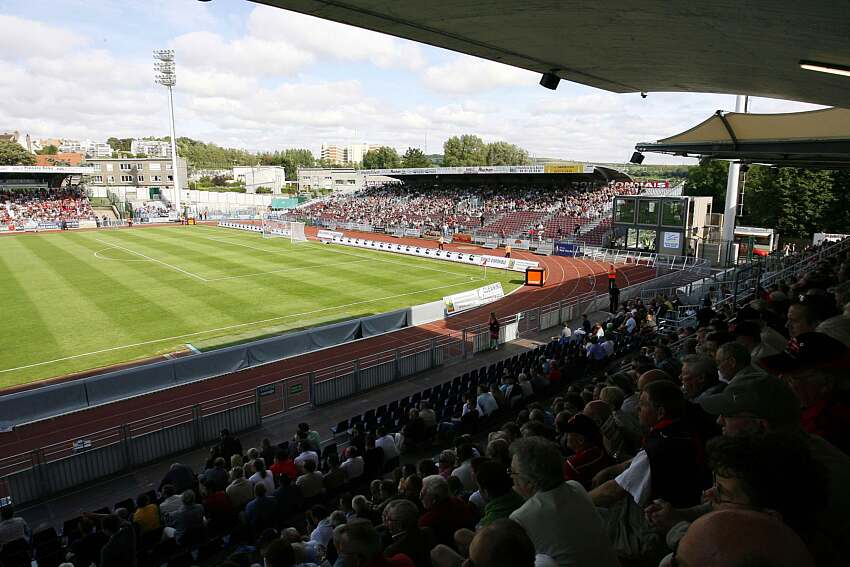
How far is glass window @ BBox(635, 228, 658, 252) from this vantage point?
3675 centimetres

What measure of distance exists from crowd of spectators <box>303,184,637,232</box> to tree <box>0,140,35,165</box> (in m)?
59.6

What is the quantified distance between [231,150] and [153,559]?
198 meters

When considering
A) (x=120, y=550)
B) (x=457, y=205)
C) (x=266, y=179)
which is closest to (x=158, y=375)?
(x=120, y=550)

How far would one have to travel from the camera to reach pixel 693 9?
163 inches

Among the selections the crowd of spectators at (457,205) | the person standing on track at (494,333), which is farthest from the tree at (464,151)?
the person standing on track at (494,333)

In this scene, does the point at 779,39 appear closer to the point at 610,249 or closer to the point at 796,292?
the point at 796,292

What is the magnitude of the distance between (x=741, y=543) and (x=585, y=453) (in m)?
2.39

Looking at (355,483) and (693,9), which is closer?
(693,9)

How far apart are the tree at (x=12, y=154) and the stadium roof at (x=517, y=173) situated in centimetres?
7039

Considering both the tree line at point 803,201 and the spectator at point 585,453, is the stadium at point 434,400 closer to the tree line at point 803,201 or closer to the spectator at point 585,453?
the spectator at point 585,453

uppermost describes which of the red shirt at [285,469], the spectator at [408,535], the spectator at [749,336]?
the spectator at [749,336]

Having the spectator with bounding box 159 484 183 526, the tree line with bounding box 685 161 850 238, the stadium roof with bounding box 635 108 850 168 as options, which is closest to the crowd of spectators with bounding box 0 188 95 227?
the spectator with bounding box 159 484 183 526

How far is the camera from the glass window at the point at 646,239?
3675 cm

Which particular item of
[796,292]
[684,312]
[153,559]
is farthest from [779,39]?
[684,312]
